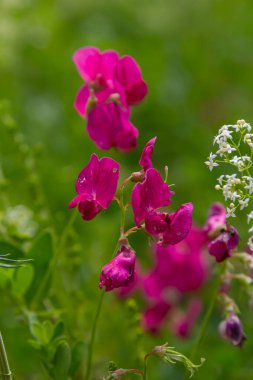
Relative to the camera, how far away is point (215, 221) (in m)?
1.20

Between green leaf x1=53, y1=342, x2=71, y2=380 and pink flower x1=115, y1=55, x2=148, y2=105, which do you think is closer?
green leaf x1=53, y1=342, x2=71, y2=380

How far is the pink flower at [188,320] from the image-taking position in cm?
183

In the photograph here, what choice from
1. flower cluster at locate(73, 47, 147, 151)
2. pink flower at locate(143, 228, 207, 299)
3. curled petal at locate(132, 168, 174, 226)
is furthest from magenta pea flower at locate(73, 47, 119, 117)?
pink flower at locate(143, 228, 207, 299)

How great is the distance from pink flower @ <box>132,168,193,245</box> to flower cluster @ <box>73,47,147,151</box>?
251mm

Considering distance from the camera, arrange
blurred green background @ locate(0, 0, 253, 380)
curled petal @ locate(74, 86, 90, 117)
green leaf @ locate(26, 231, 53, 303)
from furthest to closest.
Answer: blurred green background @ locate(0, 0, 253, 380) → curled petal @ locate(74, 86, 90, 117) → green leaf @ locate(26, 231, 53, 303)

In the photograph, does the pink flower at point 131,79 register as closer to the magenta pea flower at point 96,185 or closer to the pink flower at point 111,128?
the pink flower at point 111,128

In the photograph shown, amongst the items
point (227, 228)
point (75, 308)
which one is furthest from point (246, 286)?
point (75, 308)

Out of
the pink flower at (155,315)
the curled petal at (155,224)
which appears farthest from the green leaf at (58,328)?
the pink flower at (155,315)

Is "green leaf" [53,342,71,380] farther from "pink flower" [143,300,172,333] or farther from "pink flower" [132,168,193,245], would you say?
"pink flower" [143,300,172,333]

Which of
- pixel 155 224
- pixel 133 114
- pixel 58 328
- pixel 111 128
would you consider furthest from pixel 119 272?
pixel 133 114

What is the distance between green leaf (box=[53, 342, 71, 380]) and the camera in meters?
1.17

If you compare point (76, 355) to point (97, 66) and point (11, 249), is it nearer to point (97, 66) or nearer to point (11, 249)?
point (11, 249)

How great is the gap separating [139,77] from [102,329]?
2.34 ft

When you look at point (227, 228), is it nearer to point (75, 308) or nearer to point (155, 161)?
point (75, 308)
